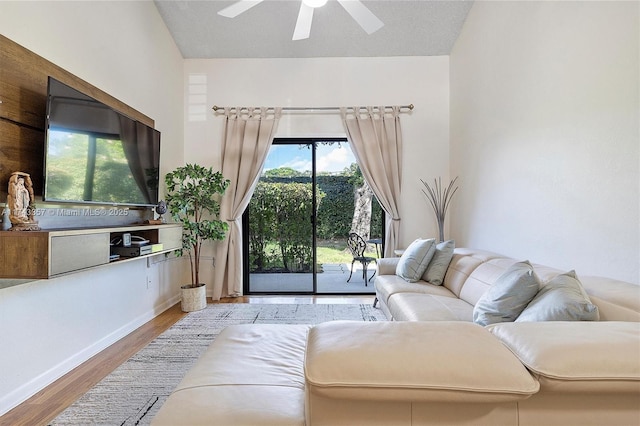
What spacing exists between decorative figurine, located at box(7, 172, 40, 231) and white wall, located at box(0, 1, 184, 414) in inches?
16.1

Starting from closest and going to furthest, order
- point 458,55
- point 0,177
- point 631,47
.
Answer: point 631,47
point 0,177
point 458,55

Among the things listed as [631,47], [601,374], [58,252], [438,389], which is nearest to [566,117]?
[631,47]

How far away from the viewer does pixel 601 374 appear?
70 cm

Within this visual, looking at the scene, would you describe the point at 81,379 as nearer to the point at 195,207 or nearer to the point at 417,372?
the point at 195,207

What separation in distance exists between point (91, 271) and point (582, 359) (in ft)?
9.69

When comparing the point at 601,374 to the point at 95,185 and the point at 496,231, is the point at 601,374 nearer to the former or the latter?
the point at 496,231

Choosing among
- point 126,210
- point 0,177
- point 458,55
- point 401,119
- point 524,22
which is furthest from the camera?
point 401,119

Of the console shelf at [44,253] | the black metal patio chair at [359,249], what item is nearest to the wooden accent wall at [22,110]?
the console shelf at [44,253]

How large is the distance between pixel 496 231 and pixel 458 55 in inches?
91.9

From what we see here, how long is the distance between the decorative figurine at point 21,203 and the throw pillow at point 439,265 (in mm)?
2919

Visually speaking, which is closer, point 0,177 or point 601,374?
point 601,374

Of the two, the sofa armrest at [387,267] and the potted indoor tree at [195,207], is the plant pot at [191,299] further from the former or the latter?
the sofa armrest at [387,267]

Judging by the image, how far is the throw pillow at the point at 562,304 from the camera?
3.95 feet

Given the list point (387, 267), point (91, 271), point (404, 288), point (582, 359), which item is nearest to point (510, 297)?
point (582, 359)
